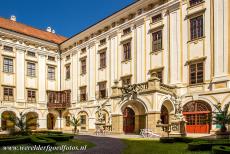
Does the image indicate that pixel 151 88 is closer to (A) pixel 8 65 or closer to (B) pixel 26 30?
(A) pixel 8 65

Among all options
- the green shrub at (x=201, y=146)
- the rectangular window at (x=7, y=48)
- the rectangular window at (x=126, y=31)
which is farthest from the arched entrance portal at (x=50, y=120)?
the green shrub at (x=201, y=146)

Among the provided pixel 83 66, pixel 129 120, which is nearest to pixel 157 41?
pixel 129 120

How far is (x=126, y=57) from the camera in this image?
2817 centimetres

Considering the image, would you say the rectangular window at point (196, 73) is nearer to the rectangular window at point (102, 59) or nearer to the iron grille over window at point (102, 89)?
the iron grille over window at point (102, 89)

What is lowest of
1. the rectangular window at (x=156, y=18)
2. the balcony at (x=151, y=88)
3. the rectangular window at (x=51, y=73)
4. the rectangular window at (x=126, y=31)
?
the balcony at (x=151, y=88)

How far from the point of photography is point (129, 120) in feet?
83.4

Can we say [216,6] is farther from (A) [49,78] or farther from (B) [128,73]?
(A) [49,78]

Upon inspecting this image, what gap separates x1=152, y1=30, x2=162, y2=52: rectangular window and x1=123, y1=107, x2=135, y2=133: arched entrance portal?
5.90m

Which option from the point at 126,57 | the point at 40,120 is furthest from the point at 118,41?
the point at 40,120

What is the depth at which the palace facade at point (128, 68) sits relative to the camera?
20578 mm

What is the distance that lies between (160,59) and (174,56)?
1566mm

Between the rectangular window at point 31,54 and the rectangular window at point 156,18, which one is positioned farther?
the rectangular window at point 31,54

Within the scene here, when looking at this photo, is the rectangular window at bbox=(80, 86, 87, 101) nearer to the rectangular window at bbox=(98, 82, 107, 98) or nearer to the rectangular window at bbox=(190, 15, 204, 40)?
the rectangular window at bbox=(98, 82, 107, 98)

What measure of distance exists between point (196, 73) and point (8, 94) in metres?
21.7
